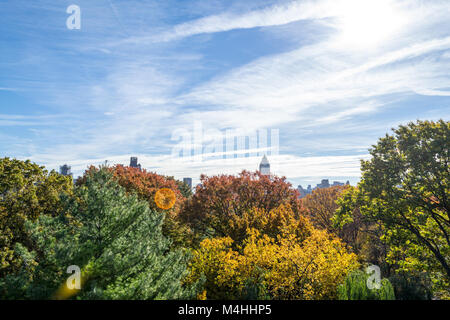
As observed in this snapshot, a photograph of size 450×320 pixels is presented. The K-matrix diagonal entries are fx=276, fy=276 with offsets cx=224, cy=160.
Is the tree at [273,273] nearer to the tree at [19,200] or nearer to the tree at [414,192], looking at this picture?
the tree at [414,192]

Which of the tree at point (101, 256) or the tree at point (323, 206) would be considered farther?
the tree at point (323, 206)

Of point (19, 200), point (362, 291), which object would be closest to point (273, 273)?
point (362, 291)

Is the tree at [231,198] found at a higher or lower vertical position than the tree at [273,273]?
higher

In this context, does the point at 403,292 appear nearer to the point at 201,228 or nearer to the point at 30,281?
the point at 201,228

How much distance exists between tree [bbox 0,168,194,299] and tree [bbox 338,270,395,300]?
22.9 ft

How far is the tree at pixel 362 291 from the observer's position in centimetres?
1192

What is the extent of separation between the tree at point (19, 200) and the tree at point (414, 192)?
1836 centimetres

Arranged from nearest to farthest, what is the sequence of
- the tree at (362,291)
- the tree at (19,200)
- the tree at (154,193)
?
the tree at (362,291) → the tree at (19,200) → the tree at (154,193)
